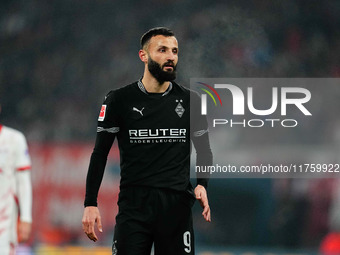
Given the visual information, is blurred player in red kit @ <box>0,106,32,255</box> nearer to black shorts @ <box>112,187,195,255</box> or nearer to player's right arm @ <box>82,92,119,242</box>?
player's right arm @ <box>82,92,119,242</box>

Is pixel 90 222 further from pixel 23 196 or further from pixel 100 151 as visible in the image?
pixel 23 196

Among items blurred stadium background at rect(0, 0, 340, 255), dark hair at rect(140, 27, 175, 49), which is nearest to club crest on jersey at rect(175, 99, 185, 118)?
dark hair at rect(140, 27, 175, 49)

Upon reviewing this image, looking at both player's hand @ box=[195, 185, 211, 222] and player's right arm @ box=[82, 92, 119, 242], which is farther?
player's right arm @ box=[82, 92, 119, 242]

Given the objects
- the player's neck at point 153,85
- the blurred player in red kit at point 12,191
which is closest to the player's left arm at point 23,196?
the blurred player in red kit at point 12,191

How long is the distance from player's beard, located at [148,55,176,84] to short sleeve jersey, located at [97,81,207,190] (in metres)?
0.10

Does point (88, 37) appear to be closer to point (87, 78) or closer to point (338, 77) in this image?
point (87, 78)

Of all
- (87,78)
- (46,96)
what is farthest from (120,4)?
(46,96)

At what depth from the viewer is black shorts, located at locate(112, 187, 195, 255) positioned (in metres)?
3.00

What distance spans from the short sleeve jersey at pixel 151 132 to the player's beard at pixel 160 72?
10 centimetres

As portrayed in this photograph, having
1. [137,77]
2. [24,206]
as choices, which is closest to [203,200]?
[24,206]

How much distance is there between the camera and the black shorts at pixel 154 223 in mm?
3004

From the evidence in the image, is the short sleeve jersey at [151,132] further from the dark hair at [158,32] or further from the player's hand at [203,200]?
the dark hair at [158,32]

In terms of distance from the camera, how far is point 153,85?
10.7 feet

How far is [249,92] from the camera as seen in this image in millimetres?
7703
